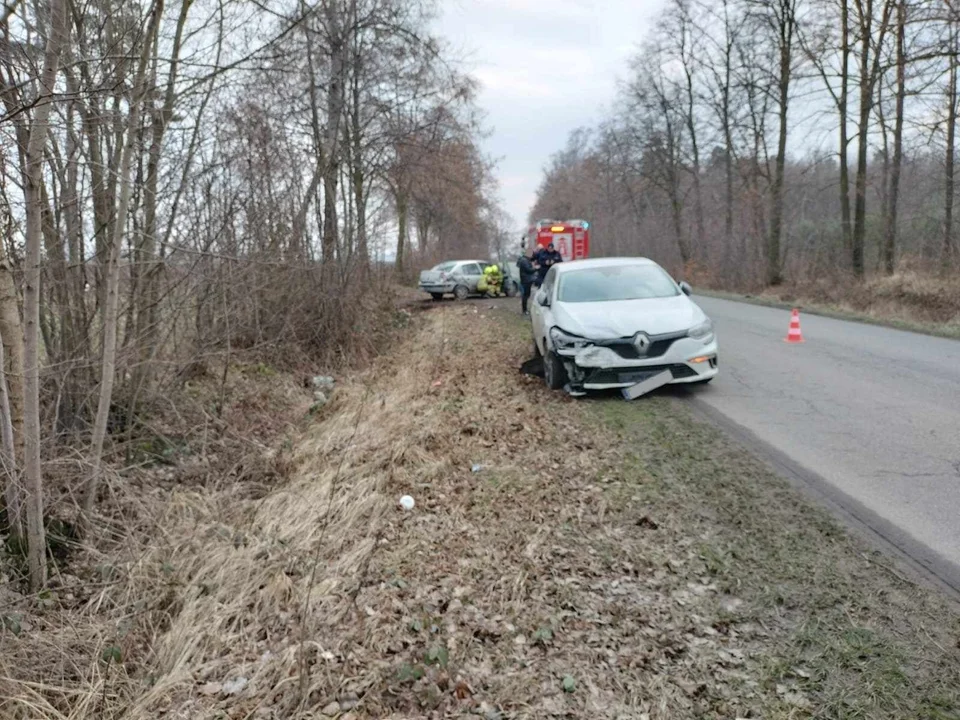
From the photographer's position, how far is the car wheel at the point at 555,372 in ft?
27.2

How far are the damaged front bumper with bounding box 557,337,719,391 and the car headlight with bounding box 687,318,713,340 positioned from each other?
0.16 ft

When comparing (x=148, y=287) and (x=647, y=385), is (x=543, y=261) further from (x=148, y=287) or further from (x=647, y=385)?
(x=148, y=287)

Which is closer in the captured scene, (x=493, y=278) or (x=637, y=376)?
(x=637, y=376)

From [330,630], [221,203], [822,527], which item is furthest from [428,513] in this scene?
[221,203]

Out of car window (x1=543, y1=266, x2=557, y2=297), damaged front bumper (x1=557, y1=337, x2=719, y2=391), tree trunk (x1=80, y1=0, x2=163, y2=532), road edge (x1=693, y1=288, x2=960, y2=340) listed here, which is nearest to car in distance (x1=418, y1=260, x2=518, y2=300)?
road edge (x1=693, y1=288, x2=960, y2=340)

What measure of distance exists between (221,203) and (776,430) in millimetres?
6781

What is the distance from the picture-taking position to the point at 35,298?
3.76 meters

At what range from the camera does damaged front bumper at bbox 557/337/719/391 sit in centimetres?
771

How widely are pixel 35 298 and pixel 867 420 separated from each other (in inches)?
270

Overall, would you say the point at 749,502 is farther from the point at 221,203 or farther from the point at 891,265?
the point at 891,265

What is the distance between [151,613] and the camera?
3850 millimetres

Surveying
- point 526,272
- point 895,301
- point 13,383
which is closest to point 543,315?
point 13,383

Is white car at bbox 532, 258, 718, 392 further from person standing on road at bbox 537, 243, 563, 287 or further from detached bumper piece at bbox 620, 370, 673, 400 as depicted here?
person standing on road at bbox 537, 243, 563, 287

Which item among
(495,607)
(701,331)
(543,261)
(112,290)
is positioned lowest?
(495,607)
